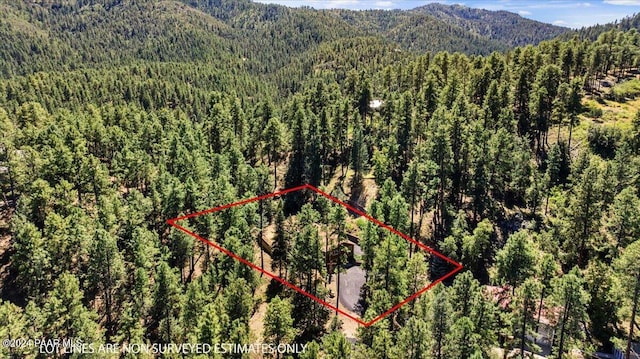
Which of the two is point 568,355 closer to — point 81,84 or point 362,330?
point 362,330

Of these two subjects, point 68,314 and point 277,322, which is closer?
point 277,322

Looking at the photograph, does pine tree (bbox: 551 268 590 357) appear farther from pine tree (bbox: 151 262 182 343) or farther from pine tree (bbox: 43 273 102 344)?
pine tree (bbox: 43 273 102 344)

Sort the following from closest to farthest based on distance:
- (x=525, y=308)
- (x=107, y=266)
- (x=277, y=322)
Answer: (x=525, y=308) → (x=277, y=322) → (x=107, y=266)


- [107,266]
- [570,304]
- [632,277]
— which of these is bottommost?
[107,266]

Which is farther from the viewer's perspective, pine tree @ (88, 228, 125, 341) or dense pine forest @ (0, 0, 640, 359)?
pine tree @ (88, 228, 125, 341)

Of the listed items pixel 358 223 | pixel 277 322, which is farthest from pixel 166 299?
pixel 358 223

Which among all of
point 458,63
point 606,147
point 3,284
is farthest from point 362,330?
point 458,63

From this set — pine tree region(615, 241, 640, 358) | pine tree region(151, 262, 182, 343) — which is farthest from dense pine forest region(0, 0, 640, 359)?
pine tree region(151, 262, 182, 343)

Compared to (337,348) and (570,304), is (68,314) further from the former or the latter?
(570,304)

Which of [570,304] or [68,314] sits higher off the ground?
[570,304]
